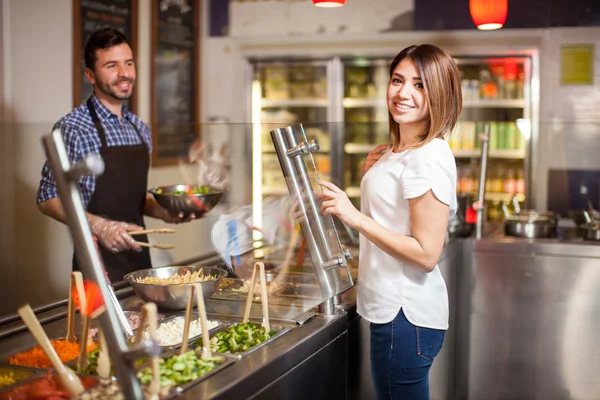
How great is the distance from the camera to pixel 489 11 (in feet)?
12.1

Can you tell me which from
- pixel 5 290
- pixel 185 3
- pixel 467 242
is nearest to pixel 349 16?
pixel 185 3

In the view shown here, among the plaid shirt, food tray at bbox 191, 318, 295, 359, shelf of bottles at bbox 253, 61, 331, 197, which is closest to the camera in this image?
food tray at bbox 191, 318, 295, 359

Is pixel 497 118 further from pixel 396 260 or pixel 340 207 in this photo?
pixel 340 207

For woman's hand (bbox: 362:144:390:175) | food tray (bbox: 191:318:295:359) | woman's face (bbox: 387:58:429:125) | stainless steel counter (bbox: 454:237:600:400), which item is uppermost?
woman's face (bbox: 387:58:429:125)

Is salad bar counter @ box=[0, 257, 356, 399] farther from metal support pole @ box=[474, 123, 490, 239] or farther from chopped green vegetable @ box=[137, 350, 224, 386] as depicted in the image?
metal support pole @ box=[474, 123, 490, 239]

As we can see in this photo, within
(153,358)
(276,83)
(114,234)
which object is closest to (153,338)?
(153,358)

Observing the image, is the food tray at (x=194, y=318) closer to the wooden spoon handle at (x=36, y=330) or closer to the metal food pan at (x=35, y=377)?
the metal food pan at (x=35, y=377)

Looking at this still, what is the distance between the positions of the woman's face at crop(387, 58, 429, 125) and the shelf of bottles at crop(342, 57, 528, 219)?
339 cm

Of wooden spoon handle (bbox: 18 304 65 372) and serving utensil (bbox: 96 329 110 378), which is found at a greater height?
wooden spoon handle (bbox: 18 304 65 372)

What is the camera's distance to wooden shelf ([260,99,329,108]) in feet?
20.4

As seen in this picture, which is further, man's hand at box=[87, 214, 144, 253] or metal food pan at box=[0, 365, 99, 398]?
man's hand at box=[87, 214, 144, 253]

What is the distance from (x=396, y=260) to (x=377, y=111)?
4.19 meters

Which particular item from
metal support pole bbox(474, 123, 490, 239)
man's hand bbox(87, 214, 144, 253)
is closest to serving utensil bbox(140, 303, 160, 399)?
man's hand bbox(87, 214, 144, 253)

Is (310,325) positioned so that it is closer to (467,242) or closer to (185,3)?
(467,242)
